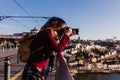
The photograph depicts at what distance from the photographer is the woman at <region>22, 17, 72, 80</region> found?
4953mm

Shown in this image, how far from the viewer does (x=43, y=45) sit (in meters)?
5.02

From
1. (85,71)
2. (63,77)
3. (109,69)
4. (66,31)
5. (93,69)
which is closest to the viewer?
(63,77)

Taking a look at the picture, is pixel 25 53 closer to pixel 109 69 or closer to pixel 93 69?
pixel 93 69

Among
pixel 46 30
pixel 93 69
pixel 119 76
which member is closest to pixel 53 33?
pixel 46 30

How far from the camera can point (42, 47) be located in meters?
5.03

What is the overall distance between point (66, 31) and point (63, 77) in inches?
29.7

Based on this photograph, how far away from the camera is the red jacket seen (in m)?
4.92

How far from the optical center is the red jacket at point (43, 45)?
492 cm

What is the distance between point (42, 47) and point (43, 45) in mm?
38

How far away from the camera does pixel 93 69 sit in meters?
123

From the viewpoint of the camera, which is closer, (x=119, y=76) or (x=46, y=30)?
(x=46, y=30)

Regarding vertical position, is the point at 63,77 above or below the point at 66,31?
below

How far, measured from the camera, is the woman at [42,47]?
4.95 metres

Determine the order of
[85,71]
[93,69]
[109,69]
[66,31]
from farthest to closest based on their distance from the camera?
[109,69]
[93,69]
[85,71]
[66,31]
